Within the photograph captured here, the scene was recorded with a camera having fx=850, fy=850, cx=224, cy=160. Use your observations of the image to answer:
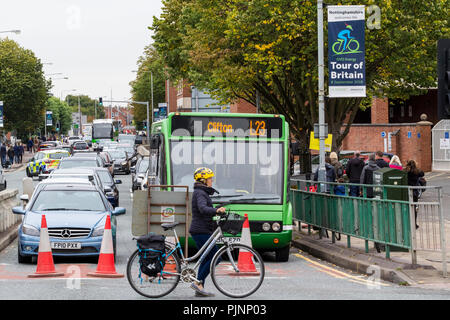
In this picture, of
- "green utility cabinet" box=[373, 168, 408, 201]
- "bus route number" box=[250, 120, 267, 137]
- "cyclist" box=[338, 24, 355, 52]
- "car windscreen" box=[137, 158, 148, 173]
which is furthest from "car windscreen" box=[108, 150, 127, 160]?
"green utility cabinet" box=[373, 168, 408, 201]

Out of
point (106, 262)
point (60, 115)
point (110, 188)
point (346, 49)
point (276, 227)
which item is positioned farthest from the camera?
point (60, 115)

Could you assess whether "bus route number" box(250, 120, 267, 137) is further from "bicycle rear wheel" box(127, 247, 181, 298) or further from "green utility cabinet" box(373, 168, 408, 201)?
"bicycle rear wheel" box(127, 247, 181, 298)

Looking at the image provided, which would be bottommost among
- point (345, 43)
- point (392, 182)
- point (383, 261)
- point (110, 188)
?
point (383, 261)

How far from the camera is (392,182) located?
14711 mm

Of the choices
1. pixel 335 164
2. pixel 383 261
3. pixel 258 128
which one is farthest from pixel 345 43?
pixel 383 261

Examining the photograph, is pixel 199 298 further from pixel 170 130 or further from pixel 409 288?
pixel 170 130

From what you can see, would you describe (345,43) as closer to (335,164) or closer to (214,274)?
(335,164)

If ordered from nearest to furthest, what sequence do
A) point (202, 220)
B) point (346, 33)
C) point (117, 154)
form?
point (202, 220), point (346, 33), point (117, 154)

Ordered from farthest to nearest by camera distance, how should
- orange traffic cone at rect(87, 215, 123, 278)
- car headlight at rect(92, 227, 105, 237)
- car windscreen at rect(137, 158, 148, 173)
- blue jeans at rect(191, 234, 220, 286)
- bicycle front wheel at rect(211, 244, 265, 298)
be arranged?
car windscreen at rect(137, 158, 148, 173) → car headlight at rect(92, 227, 105, 237) → orange traffic cone at rect(87, 215, 123, 278) → blue jeans at rect(191, 234, 220, 286) → bicycle front wheel at rect(211, 244, 265, 298)

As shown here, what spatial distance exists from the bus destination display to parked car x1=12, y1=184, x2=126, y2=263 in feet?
6.63

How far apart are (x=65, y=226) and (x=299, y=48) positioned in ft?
61.4

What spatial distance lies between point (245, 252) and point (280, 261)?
565 centimetres

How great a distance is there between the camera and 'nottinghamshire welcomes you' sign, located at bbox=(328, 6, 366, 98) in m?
19.4

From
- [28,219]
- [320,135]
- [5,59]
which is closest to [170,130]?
[28,219]
